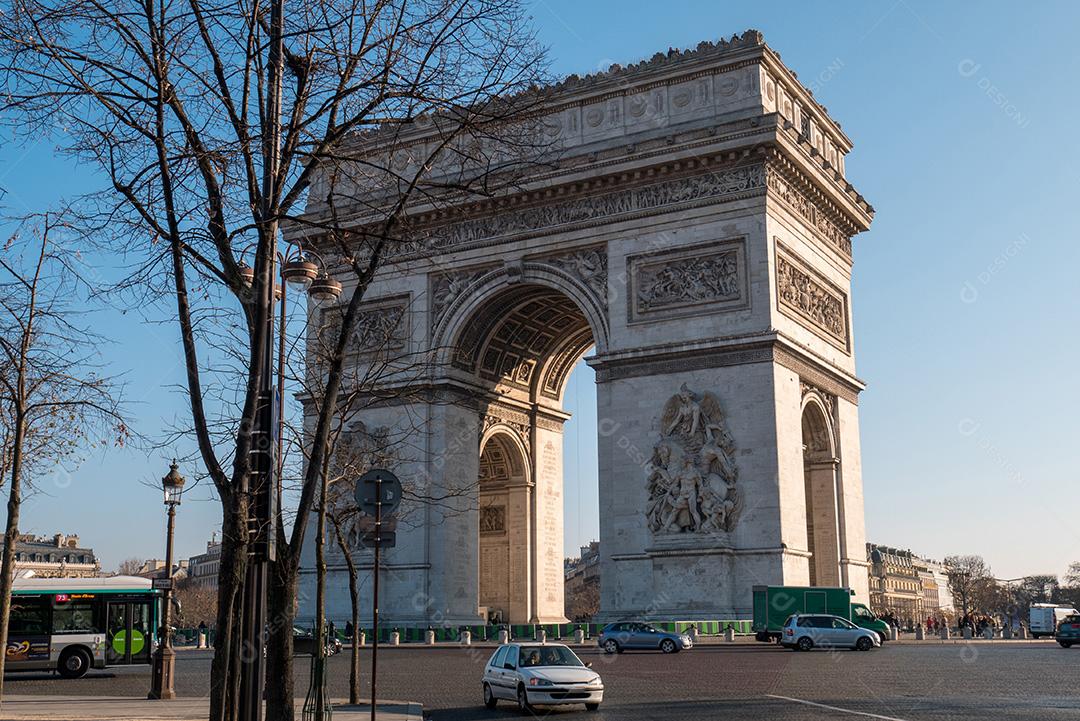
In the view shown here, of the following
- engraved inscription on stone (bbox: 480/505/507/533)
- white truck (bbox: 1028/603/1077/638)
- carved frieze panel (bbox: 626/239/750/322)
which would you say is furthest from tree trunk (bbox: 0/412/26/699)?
white truck (bbox: 1028/603/1077/638)

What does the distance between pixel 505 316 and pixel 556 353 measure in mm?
5299

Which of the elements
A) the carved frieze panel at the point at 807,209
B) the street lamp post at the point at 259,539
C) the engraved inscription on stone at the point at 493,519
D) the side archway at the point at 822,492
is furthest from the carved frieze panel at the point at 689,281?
the street lamp post at the point at 259,539

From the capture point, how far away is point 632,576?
3500cm

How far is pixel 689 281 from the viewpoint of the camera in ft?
119

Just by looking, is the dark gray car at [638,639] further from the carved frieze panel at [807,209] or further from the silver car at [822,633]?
the carved frieze panel at [807,209]

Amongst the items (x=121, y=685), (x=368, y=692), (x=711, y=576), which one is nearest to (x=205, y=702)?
(x=368, y=692)

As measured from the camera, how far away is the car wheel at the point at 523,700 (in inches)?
661

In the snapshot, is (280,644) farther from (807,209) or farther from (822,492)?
(822,492)

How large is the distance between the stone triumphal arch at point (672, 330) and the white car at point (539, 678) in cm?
1412

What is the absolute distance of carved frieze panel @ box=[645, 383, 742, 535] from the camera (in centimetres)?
3425

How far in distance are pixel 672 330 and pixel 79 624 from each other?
18222mm

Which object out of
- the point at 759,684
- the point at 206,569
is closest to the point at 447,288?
the point at 759,684

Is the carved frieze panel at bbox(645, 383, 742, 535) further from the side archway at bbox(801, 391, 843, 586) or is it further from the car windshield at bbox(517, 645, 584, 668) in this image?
the car windshield at bbox(517, 645, 584, 668)

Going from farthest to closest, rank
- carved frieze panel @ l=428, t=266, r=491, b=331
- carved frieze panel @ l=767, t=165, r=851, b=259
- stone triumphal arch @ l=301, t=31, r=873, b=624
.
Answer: carved frieze panel @ l=428, t=266, r=491, b=331 < carved frieze panel @ l=767, t=165, r=851, b=259 < stone triumphal arch @ l=301, t=31, r=873, b=624
